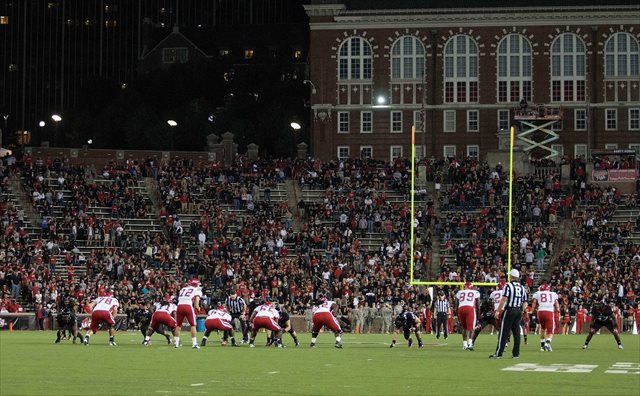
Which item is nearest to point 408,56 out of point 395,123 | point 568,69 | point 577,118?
point 395,123

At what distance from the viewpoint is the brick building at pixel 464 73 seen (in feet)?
286

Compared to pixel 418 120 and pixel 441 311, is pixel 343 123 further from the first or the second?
pixel 441 311

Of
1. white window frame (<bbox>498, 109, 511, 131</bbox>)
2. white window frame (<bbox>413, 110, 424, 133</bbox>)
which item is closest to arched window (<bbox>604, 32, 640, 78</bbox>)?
white window frame (<bbox>498, 109, 511, 131</bbox>)

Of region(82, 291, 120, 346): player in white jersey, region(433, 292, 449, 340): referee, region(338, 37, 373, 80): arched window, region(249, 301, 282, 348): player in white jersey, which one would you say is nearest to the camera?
region(249, 301, 282, 348): player in white jersey

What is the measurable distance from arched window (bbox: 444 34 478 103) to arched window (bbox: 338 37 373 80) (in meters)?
4.96

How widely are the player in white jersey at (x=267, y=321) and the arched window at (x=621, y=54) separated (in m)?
54.9

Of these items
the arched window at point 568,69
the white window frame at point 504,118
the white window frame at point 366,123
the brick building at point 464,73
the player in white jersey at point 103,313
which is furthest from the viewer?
the white window frame at point 366,123

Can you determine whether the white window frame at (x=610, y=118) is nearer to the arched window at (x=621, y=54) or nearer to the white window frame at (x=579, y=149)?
the white window frame at (x=579, y=149)

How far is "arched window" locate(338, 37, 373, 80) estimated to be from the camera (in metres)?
88.4

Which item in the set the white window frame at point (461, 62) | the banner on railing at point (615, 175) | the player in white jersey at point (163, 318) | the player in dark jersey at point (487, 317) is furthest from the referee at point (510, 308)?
the white window frame at point (461, 62)

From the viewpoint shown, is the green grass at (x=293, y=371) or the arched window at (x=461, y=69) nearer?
the green grass at (x=293, y=371)

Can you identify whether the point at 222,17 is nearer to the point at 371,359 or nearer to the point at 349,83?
the point at 349,83

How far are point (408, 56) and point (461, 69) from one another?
3477 millimetres

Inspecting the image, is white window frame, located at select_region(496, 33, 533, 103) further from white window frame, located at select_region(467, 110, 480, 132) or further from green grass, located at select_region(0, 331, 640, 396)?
green grass, located at select_region(0, 331, 640, 396)
